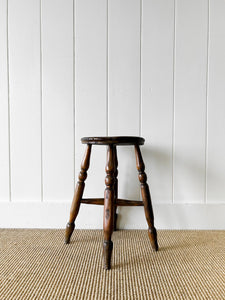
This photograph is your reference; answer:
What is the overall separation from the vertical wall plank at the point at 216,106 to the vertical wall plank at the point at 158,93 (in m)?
0.18

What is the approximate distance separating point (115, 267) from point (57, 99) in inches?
31.0

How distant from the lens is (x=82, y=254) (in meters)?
0.95

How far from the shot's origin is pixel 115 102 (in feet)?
4.06

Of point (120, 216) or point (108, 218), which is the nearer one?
point (108, 218)

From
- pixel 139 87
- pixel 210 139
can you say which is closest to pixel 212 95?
pixel 210 139

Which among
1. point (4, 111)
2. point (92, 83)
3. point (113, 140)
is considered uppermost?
point (92, 83)

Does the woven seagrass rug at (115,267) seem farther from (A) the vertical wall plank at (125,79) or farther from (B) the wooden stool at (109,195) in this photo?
(A) the vertical wall plank at (125,79)

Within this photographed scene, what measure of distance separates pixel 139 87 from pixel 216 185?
59 centimetres

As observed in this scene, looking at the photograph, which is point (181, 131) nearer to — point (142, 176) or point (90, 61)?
point (142, 176)

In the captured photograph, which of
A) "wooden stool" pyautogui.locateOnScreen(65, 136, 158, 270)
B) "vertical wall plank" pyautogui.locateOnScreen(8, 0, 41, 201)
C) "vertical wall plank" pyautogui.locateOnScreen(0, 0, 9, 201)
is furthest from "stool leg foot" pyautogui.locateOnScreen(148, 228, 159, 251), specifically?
"vertical wall plank" pyautogui.locateOnScreen(0, 0, 9, 201)

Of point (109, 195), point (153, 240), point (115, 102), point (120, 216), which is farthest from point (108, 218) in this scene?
point (115, 102)

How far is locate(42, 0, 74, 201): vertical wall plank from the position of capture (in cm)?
123

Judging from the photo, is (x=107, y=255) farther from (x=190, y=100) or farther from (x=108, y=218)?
(x=190, y=100)

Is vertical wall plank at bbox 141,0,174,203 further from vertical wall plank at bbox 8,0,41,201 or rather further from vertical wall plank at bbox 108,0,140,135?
vertical wall plank at bbox 8,0,41,201
